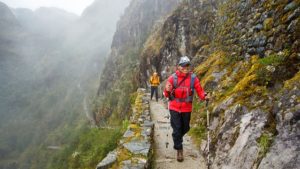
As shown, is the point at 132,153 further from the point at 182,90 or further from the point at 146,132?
the point at 182,90

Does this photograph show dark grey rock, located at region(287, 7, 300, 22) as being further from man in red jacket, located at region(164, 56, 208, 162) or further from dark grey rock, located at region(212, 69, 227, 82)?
dark grey rock, located at region(212, 69, 227, 82)

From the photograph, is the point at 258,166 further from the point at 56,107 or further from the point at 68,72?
the point at 68,72

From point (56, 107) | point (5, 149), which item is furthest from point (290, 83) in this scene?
point (56, 107)

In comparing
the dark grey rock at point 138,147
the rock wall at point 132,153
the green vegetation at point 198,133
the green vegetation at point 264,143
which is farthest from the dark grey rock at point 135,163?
the green vegetation at point 198,133

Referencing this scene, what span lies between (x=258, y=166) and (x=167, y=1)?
71.9 m

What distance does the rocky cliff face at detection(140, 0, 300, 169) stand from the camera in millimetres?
5566

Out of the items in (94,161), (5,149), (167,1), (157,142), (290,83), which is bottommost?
(5,149)

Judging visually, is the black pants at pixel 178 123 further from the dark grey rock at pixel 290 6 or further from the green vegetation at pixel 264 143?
the dark grey rock at pixel 290 6

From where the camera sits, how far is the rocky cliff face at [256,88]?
18.3ft

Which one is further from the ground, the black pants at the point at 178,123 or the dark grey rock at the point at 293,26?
the dark grey rock at the point at 293,26

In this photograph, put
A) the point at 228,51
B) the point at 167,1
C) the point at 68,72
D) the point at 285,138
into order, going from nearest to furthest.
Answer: the point at 285,138
the point at 228,51
the point at 167,1
the point at 68,72

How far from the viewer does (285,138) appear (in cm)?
536

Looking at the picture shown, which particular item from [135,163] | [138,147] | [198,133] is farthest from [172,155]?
[198,133]

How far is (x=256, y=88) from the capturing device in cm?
734
